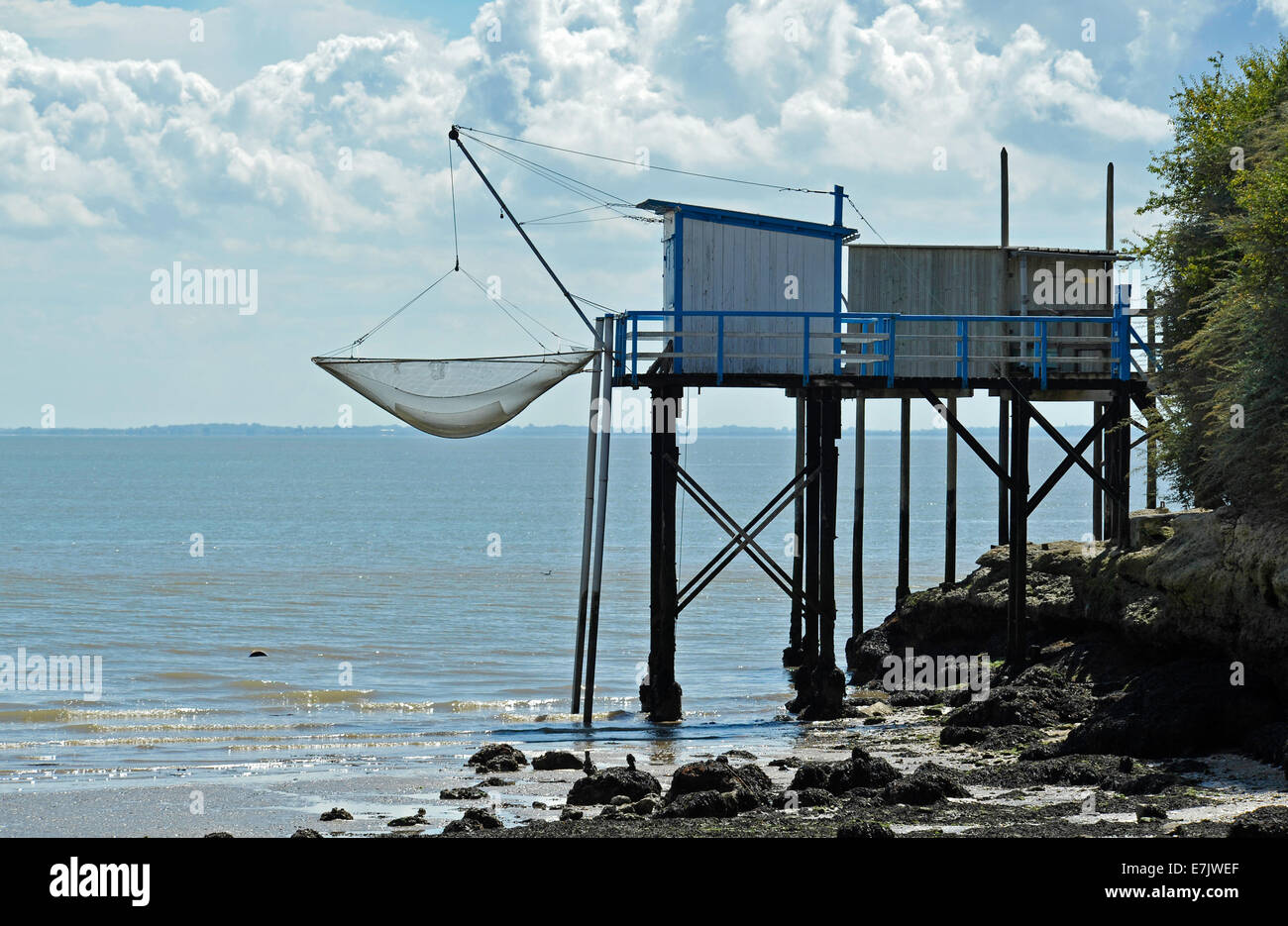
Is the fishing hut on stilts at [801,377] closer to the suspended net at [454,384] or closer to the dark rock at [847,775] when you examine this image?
the suspended net at [454,384]

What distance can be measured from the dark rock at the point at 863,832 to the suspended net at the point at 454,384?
9.23 meters

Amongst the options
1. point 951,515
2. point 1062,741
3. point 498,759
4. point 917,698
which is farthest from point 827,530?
point 951,515

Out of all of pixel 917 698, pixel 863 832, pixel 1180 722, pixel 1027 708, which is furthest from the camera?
pixel 917 698

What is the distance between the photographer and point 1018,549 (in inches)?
849

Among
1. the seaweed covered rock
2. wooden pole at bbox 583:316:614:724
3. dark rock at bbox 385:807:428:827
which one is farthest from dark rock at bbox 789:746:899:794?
wooden pole at bbox 583:316:614:724

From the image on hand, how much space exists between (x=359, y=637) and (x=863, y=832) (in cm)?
2440

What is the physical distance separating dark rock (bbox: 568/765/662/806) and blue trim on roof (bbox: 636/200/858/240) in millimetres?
8776

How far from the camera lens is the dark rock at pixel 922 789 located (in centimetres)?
1385

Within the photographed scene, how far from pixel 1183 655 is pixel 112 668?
20.4m

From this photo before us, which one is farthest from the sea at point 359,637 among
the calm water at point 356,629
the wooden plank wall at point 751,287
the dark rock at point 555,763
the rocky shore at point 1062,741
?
the wooden plank wall at point 751,287

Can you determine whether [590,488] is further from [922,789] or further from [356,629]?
[356,629]
